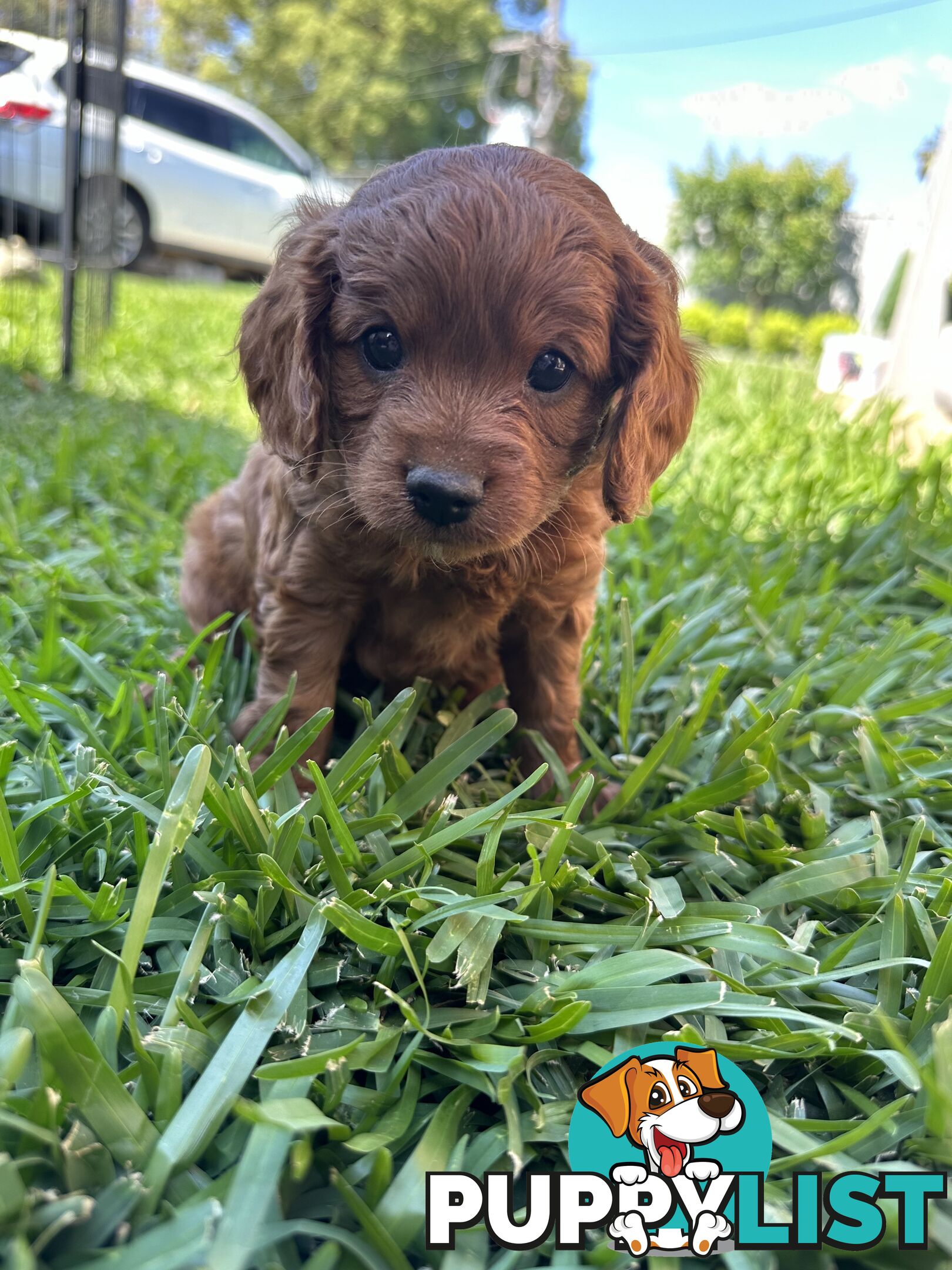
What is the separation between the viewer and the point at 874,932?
148 cm

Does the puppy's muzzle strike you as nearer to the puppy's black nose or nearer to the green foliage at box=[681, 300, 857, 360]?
the puppy's black nose

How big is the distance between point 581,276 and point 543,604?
614mm

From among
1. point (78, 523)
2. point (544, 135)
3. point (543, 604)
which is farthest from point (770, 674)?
point (544, 135)

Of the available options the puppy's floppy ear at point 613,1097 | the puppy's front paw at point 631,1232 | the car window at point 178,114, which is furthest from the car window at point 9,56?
the car window at point 178,114

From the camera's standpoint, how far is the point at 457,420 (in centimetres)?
152

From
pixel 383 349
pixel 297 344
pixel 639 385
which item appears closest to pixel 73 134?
pixel 297 344

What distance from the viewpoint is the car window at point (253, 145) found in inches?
508

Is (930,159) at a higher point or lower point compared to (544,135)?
lower

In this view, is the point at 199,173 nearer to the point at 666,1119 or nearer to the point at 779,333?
the point at 779,333

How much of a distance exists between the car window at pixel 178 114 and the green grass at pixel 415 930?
1178 centimetres

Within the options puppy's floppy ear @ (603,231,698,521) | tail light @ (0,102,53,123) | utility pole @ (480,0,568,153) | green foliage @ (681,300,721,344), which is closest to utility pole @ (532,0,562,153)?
utility pole @ (480,0,568,153)

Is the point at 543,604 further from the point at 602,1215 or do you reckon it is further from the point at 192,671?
the point at 602,1215

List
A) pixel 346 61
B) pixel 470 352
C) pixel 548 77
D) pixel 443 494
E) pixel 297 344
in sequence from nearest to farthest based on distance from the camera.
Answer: pixel 443 494 → pixel 470 352 → pixel 297 344 → pixel 548 77 → pixel 346 61

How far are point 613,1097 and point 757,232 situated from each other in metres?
20.8
